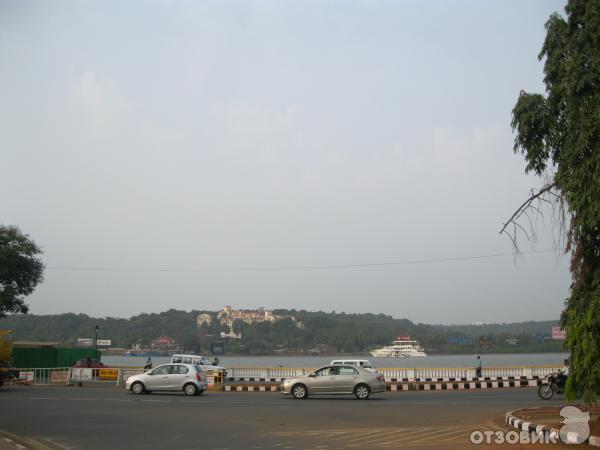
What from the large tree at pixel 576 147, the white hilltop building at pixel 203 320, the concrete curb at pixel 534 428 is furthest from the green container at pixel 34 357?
the white hilltop building at pixel 203 320

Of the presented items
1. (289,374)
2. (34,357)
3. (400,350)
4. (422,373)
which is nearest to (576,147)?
(422,373)

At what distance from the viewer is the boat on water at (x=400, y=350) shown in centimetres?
11850

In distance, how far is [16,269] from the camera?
169ft

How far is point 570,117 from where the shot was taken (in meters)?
13.4

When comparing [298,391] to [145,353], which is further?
[145,353]

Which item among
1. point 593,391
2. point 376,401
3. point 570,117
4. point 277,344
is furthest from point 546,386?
point 277,344

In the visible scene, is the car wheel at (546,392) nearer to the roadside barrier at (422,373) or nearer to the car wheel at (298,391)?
the car wheel at (298,391)

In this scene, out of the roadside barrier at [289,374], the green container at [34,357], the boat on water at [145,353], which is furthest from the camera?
the boat on water at [145,353]

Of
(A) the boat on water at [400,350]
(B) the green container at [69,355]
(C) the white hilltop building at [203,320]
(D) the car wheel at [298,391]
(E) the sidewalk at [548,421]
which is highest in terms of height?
(C) the white hilltop building at [203,320]

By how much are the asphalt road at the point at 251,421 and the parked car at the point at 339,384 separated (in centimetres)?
40

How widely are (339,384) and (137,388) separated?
360 inches

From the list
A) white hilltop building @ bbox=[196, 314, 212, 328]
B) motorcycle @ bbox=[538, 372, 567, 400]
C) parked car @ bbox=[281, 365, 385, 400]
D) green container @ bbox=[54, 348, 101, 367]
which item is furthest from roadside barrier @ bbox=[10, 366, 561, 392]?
white hilltop building @ bbox=[196, 314, 212, 328]

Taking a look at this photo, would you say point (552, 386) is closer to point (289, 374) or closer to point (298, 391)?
point (298, 391)

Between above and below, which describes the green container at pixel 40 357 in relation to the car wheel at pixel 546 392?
above
